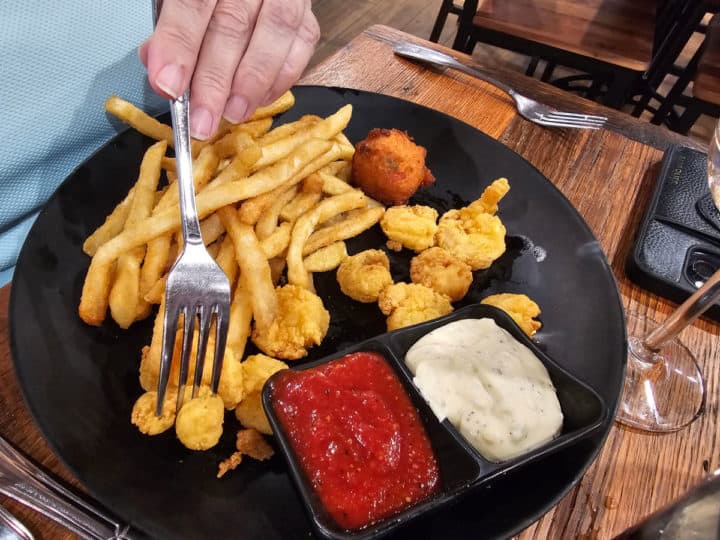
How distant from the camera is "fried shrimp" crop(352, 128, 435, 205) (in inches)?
71.6

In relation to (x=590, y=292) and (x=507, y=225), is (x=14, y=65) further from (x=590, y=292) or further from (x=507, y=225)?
(x=590, y=292)

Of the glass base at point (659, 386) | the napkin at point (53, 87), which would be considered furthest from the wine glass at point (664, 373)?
the napkin at point (53, 87)

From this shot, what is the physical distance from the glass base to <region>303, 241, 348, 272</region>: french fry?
938 mm

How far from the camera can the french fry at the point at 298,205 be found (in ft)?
5.58

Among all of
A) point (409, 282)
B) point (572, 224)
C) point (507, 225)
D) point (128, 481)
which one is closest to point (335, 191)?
point (409, 282)

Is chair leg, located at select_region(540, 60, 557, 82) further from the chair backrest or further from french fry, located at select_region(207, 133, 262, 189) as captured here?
french fry, located at select_region(207, 133, 262, 189)

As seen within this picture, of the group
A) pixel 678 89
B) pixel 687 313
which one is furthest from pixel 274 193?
pixel 678 89

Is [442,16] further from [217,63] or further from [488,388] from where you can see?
[488,388]

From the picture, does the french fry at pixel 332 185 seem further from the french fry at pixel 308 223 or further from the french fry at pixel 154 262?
the french fry at pixel 154 262

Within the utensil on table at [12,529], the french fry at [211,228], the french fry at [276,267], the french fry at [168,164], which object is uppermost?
the french fry at [168,164]

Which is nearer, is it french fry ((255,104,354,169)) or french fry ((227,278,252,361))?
french fry ((227,278,252,361))

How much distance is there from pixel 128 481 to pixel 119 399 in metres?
A: 0.24

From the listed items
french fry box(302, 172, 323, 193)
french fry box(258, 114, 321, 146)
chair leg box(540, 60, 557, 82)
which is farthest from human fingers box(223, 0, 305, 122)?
A: chair leg box(540, 60, 557, 82)

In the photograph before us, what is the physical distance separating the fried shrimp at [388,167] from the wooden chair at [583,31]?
2.40 meters
